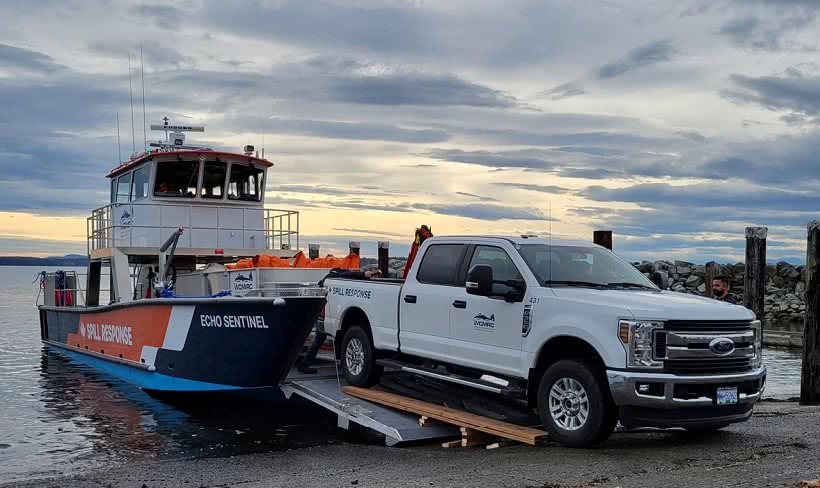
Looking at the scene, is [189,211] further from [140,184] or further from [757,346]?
[757,346]

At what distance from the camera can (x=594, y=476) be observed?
24.8 feet

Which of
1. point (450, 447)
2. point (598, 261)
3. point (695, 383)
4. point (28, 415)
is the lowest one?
point (28, 415)

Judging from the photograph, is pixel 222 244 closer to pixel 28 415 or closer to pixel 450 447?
pixel 28 415

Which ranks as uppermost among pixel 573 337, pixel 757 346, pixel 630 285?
pixel 630 285

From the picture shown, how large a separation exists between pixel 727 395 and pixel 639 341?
1176 millimetres

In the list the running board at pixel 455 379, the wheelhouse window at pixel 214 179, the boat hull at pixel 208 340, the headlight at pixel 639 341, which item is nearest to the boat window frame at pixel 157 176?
the wheelhouse window at pixel 214 179

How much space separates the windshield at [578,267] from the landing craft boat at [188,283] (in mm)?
3941

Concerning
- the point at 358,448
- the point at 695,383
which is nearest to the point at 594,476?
the point at 695,383

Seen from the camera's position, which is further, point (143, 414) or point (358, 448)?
point (143, 414)

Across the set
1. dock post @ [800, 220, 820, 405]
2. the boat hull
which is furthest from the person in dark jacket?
dock post @ [800, 220, 820, 405]

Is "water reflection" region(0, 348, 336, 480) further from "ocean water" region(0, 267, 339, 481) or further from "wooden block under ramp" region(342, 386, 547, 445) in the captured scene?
"wooden block under ramp" region(342, 386, 547, 445)

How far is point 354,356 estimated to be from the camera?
1170cm

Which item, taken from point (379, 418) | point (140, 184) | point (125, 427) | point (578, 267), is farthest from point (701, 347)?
point (140, 184)

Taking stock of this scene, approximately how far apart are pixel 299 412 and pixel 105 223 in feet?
27.9
